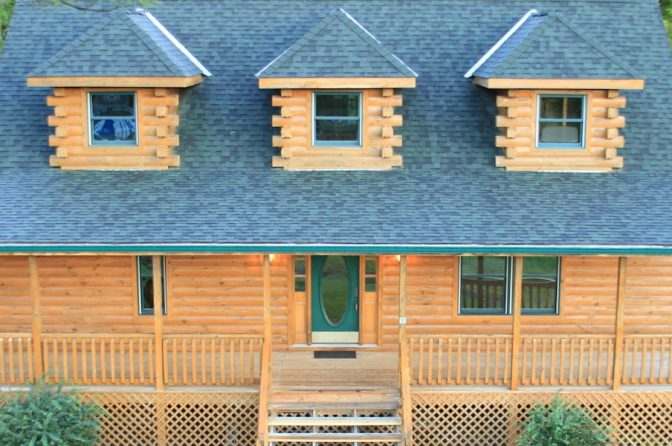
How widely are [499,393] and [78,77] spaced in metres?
8.93

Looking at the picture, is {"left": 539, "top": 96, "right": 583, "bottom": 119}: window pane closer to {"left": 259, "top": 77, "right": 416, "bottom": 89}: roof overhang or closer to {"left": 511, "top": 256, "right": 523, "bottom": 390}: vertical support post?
{"left": 259, "top": 77, "right": 416, "bottom": 89}: roof overhang

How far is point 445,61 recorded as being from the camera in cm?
1788

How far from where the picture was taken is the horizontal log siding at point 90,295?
16547 millimetres

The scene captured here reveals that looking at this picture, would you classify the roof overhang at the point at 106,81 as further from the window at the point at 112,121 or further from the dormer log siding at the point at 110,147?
the window at the point at 112,121

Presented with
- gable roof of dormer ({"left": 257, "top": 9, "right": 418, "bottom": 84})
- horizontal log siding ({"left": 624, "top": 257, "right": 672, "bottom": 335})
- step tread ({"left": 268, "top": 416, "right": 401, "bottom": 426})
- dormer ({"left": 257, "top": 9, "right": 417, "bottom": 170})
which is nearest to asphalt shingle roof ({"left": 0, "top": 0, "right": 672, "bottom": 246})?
dormer ({"left": 257, "top": 9, "right": 417, "bottom": 170})

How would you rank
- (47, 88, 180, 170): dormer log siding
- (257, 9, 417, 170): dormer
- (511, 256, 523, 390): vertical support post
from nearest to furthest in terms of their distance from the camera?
(511, 256, 523, 390): vertical support post → (257, 9, 417, 170): dormer → (47, 88, 180, 170): dormer log siding

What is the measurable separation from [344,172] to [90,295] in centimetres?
508

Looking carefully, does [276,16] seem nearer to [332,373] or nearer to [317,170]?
[317,170]

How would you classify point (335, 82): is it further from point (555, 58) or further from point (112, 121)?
point (112, 121)

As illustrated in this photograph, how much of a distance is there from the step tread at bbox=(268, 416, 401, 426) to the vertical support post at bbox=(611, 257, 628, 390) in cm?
369

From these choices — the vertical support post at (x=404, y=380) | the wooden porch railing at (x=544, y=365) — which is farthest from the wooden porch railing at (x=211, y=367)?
the wooden porch railing at (x=544, y=365)

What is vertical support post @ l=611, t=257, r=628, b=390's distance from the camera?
14.7m

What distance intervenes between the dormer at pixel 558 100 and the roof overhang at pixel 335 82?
5.34ft

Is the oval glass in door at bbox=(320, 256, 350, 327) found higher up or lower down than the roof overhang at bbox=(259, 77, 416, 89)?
lower down
